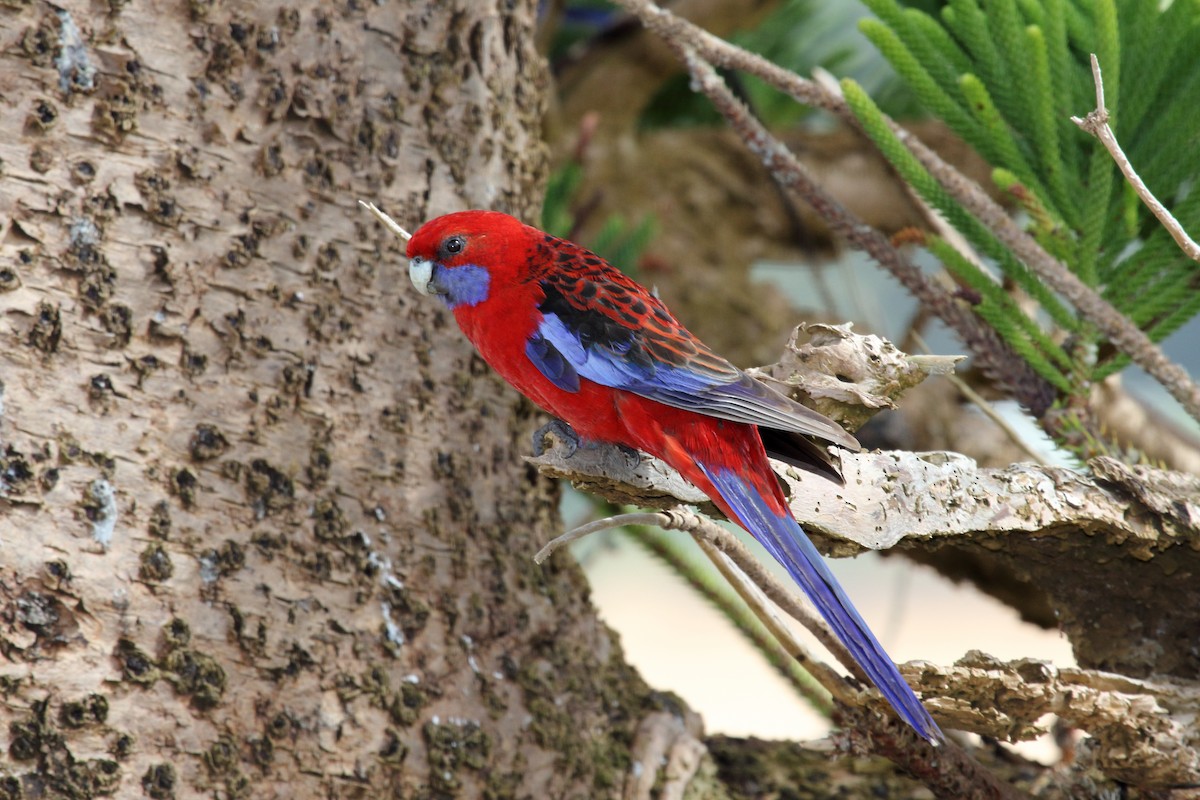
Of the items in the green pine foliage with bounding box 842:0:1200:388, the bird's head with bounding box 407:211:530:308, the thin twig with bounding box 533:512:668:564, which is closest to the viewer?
the thin twig with bounding box 533:512:668:564

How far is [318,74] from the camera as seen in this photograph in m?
1.57

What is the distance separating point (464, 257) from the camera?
1.46 meters

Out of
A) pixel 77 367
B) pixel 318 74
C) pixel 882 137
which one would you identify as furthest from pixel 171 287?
pixel 882 137

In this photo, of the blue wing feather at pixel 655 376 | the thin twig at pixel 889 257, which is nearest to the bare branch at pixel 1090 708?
the blue wing feather at pixel 655 376

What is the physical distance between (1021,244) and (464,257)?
2.58 feet

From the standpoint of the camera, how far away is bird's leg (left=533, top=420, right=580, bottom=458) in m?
1.45

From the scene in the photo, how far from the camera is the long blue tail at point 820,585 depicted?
3.95 feet

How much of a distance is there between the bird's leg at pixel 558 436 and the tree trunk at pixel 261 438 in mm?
188

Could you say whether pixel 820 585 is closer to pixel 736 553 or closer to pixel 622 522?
pixel 736 553

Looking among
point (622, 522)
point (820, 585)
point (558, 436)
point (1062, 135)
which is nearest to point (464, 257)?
point (558, 436)

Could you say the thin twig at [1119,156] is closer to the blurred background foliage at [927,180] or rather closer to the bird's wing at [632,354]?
the blurred background foliage at [927,180]

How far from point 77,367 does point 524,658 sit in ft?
2.55

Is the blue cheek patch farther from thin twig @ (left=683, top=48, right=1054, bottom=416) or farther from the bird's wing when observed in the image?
thin twig @ (left=683, top=48, right=1054, bottom=416)

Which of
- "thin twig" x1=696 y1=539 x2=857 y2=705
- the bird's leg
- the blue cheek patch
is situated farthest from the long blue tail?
the blue cheek patch
